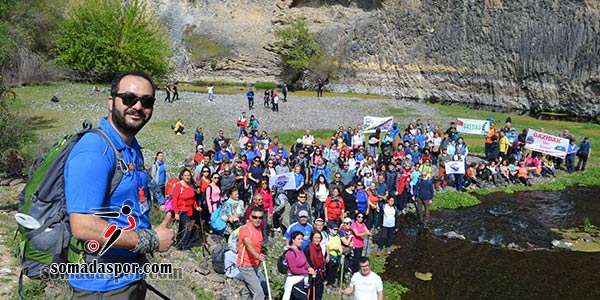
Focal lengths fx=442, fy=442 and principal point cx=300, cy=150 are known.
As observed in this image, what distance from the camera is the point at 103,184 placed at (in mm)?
2660

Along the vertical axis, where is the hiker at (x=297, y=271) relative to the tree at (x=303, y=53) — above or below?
below

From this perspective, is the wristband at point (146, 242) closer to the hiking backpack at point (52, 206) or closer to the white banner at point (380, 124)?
the hiking backpack at point (52, 206)

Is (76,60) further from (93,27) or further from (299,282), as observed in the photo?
(299,282)

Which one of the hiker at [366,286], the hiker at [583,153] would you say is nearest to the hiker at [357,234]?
the hiker at [366,286]

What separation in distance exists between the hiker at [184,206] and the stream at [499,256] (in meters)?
5.26

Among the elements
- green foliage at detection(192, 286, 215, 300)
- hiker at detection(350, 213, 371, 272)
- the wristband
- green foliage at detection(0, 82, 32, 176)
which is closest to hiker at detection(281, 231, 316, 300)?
green foliage at detection(192, 286, 215, 300)

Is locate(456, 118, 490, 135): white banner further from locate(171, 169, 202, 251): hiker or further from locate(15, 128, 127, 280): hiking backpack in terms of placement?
locate(15, 128, 127, 280): hiking backpack

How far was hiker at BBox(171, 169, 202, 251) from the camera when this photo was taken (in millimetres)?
10539

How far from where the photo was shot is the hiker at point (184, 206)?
415 inches

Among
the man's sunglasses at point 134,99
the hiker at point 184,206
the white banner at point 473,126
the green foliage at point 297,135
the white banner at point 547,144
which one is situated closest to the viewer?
the man's sunglasses at point 134,99

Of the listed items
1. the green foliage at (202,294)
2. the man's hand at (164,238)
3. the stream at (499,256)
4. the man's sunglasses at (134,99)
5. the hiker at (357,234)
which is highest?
the man's sunglasses at (134,99)

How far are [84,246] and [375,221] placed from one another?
40.0 ft

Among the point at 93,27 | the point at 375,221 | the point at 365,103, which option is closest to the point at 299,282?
the point at 375,221

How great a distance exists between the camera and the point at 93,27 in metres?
47.3
